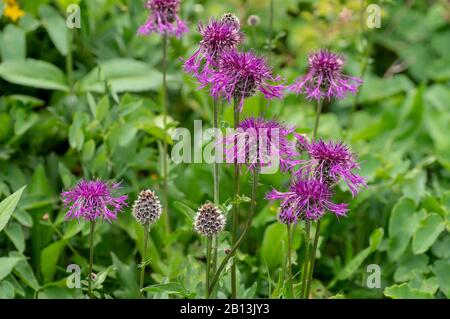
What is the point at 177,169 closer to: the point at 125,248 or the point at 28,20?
the point at 125,248

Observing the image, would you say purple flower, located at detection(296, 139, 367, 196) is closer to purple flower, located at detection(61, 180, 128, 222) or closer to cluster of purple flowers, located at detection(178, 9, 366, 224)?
cluster of purple flowers, located at detection(178, 9, 366, 224)

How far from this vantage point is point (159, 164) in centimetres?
274

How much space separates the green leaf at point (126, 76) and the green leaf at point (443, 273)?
58.1 inches

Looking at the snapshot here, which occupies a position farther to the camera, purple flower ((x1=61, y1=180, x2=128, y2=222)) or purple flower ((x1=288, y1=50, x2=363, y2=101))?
purple flower ((x1=288, y1=50, x2=363, y2=101))

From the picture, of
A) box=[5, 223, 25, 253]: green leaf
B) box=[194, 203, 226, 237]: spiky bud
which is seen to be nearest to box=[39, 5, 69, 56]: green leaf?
box=[5, 223, 25, 253]: green leaf

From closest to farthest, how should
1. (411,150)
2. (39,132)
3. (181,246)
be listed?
(181,246) < (39,132) < (411,150)

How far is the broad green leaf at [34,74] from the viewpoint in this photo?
2.99 metres

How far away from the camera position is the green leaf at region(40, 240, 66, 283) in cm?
253

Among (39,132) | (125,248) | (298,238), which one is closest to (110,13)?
(39,132)

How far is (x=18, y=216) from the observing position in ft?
8.31

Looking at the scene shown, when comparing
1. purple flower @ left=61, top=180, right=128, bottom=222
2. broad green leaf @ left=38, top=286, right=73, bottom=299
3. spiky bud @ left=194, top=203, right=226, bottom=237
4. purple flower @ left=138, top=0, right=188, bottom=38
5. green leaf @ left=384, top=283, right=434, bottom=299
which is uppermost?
Result: purple flower @ left=138, top=0, right=188, bottom=38

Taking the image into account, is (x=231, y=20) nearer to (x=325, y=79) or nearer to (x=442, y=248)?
A: (x=325, y=79)

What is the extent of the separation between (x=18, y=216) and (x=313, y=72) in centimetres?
120

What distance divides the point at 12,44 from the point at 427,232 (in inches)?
76.8
